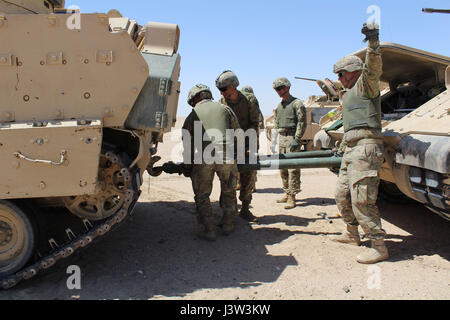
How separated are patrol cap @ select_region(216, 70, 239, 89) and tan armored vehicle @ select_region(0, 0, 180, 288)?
1.67 metres

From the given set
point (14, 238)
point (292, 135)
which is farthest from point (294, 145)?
point (14, 238)

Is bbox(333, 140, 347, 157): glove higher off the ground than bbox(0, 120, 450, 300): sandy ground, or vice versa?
bbox(333, 140, 347, 157): glove

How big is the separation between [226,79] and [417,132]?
250 centimetres

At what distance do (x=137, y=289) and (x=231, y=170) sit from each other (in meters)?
1.92

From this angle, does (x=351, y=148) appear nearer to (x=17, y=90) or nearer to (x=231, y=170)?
(x=231, y=170)

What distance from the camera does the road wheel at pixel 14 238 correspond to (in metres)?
3.56

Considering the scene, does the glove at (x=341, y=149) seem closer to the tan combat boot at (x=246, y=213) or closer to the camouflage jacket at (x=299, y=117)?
the camouflage jacket at (x=299, y=117)

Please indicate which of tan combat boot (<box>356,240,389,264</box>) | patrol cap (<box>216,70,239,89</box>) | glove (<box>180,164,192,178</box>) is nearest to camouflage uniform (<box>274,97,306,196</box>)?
patrol cap (<box>216,70,239,89</box>)

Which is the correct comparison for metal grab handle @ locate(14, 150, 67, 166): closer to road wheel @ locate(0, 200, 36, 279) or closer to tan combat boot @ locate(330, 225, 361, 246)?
road wheel @ locate(0, 200, 36, 279)

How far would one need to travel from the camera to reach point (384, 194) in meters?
6.50

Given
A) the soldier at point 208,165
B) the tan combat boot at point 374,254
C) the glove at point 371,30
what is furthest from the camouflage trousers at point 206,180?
the glove at point 371,30

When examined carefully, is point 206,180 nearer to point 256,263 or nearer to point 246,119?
point 256,263

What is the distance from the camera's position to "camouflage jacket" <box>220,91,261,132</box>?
595cm

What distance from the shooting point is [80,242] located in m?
3.50
